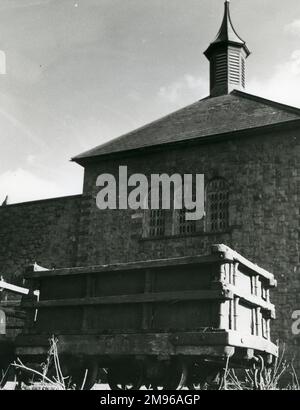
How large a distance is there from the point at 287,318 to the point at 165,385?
676cm

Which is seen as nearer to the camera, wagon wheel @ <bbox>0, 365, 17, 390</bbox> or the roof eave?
wagon wheel @ <bbox>0, 365, 17, 390</bbox>

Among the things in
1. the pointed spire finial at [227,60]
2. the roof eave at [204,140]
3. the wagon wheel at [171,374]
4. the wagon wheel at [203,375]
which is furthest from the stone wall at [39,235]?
the wagon wheel at [171,374]

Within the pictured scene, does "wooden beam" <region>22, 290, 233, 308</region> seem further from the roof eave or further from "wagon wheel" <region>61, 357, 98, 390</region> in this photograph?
the roof eave

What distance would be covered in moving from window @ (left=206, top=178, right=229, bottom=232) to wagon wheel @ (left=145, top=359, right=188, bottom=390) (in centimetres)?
780

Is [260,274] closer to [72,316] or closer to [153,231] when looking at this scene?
[72,316]

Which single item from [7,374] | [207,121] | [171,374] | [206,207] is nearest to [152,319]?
[171,374]

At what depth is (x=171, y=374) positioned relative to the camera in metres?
6.26

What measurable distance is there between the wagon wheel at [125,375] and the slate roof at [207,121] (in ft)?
28.4

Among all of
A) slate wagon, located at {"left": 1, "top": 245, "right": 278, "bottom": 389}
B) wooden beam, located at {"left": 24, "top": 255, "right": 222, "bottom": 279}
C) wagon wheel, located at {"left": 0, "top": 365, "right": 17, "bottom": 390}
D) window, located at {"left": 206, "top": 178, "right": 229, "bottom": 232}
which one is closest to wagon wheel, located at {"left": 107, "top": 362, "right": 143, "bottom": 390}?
slate wagon, located at {"left": 1, "top": 245, "right": 278, "bottom": 389}

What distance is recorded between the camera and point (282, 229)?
13055mm

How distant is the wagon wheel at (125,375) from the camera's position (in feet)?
22.0

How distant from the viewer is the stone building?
13.1 meters
